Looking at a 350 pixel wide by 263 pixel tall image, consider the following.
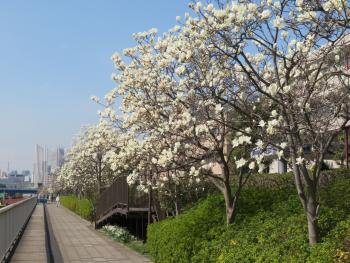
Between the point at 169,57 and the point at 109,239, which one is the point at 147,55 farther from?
the point at 109,239

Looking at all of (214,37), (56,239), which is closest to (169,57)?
(214,37)

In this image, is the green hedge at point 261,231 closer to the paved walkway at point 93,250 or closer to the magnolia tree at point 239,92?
the magnolia tree at point 239,92

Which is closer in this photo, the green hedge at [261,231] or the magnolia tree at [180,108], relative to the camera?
the green hedge at [261,231]

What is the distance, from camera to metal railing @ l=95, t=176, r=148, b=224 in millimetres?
18969

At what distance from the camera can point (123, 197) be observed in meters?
20.0

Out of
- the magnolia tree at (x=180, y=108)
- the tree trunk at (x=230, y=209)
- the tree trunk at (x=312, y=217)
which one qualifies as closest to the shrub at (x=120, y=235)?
the magnolia tree at (x=180, y=108)

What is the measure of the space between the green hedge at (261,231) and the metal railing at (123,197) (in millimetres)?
6633

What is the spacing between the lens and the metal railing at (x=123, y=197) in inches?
747

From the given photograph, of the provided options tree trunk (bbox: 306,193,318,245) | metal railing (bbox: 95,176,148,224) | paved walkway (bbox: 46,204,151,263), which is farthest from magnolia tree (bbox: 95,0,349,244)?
metal railing (bbox: 95,176,148,224)

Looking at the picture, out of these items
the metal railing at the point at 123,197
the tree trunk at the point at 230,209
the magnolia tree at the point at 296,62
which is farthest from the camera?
the metal railing at the point at 123,197

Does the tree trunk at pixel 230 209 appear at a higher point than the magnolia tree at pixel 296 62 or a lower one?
lower

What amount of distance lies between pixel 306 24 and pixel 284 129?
133 cm

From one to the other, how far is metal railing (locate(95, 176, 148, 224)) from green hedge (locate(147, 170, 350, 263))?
6633 millimetres

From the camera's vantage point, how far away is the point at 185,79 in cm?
917
